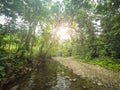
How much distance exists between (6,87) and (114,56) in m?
15.1

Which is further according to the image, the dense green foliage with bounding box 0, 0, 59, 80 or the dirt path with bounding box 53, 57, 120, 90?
the dense green foliage with bounding box 0, 0, 59, 80

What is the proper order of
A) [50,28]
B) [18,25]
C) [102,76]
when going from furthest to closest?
[50,28], [18,25], [102,76]

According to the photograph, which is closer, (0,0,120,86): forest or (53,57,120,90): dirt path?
(53,57,120,90): dirt path

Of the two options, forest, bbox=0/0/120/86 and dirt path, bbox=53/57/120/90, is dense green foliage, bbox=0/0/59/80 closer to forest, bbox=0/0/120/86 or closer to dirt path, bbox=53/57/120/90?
forest, bbox=0/0/120/86

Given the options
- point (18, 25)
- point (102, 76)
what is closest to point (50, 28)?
point (18, 25)

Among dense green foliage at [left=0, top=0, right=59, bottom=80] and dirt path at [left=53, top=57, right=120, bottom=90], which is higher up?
dense green foliage at [left=0, top=0, right=59, bottom=80]

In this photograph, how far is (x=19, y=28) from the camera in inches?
656

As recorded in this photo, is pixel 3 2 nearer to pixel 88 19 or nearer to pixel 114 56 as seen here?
pixel 114 56

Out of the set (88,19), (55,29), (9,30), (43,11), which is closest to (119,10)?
(43,11)

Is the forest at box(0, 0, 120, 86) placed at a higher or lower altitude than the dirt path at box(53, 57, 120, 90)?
higher

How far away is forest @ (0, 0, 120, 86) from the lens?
383 inches

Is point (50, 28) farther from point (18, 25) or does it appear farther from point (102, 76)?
point (102, 76)

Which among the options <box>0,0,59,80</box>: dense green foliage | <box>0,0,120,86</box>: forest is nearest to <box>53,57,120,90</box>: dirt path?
<box>0,0,120,86</box>: forest

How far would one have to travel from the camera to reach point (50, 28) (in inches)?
1097
